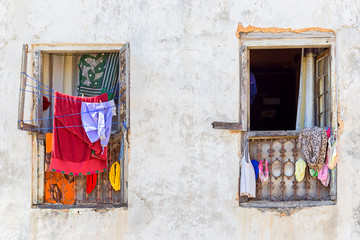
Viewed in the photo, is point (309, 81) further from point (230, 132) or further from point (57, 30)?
point (57, 30)

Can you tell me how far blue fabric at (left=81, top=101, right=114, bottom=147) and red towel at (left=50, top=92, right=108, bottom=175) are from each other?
0.22ft

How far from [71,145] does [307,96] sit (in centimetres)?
298

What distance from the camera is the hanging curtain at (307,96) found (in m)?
7.70

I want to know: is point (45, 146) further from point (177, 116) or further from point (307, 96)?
point (307, 96)

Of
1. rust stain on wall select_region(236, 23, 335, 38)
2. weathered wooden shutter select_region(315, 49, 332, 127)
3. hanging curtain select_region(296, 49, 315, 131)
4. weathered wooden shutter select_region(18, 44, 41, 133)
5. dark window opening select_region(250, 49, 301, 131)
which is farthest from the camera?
dark window opening select_region(250, 49, 301, 131)

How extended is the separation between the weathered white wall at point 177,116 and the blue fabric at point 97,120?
1.09ft

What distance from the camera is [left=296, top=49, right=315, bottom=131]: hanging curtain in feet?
25.2

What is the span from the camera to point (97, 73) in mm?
7832

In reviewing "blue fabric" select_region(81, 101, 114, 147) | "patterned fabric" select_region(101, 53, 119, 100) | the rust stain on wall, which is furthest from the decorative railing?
"patterned fabric" select_region(101, 53, 119, 100)

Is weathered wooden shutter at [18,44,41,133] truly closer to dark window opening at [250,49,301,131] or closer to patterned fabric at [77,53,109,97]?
patterned fabric at [77,53,109,97]

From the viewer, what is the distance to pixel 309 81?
25.4ft

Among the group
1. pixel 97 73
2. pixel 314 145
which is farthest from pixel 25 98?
pixel 314 145

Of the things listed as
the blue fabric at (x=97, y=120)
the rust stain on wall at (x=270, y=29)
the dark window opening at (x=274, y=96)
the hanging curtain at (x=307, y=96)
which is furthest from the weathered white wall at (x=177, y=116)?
the dark window opening at (x=274, y=96)

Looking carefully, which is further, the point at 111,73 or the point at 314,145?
the point at 111,73
